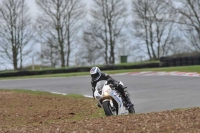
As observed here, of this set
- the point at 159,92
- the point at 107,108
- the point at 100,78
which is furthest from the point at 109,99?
the point at 159,92

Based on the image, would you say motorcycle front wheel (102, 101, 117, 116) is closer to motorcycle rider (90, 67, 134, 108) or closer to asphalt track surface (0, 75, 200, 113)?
motorcycle rider (90, 67, 134, 108)

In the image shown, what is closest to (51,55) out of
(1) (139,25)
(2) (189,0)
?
(1) (139,25)

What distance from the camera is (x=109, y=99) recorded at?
37.7 ft

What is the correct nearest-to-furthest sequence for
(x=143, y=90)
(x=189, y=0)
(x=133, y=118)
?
(x=133, y=118), (x=143, y=90), (x=189, y=0)

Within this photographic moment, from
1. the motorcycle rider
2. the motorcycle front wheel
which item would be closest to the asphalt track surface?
the motorcycle rider

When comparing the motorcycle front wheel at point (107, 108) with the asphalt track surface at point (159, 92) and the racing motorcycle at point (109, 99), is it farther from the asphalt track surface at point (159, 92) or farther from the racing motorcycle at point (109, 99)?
the asphalt track surface at point (159, 92)

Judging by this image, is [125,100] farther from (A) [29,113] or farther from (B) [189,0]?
(B) [189,0]

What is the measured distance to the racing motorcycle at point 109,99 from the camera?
11.4 m

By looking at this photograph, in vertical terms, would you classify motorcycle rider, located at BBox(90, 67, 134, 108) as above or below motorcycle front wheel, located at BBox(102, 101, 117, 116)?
above

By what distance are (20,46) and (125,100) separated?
44628mm

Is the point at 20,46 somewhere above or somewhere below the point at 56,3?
below

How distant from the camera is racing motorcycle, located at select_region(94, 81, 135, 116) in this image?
1142 centimetres

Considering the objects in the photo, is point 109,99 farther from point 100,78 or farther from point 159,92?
point 159,92

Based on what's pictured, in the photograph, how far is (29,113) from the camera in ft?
46.7
